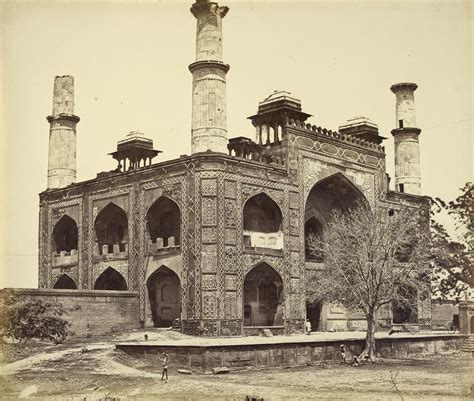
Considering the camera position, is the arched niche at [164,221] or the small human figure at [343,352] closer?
the small human figure at [343,352]

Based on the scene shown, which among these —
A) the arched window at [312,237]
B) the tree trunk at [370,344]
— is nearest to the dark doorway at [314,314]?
the arched window at [312,237]

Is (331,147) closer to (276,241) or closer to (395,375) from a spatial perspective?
(276,241)

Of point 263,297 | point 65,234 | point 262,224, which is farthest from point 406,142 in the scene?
point 65,234

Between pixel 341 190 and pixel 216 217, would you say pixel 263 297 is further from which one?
pixel 341 190

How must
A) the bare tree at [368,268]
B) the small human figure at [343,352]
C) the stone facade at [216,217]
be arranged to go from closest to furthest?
the small human figure at [343,352], the bare tree at [368,268], the stone facade at [216,217]

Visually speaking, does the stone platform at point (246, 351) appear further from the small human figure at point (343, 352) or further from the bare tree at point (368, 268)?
the bare tree at point (368, 268)

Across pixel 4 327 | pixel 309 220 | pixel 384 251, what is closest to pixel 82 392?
pixel 4 327

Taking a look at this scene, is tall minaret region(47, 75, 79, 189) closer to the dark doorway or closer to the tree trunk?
the dark doorway

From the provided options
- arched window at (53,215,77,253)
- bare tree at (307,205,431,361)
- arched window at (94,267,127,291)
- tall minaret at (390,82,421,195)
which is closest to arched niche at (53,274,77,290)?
arched window at (53,215,77,253)
